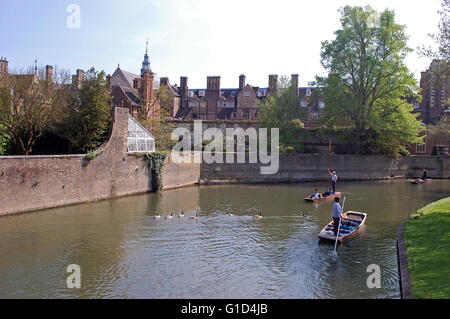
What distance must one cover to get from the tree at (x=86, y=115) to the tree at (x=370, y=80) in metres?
24.4

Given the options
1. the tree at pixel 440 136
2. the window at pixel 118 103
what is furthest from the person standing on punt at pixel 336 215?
the tree at pixel 440 136

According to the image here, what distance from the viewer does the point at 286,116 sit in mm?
45219

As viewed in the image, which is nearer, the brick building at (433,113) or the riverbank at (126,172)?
the riverbank at (126,172)

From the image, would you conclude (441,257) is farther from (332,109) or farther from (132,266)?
(332,109)

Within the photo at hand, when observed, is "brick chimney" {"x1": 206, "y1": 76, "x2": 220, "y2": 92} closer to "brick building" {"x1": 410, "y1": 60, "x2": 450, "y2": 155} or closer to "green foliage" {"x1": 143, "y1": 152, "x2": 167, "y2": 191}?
"brick building" {"x1": 410, "y1": 60, "x2": 450, "y2": 155}

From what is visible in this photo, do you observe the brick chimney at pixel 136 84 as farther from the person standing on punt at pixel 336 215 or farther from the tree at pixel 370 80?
the person standing on punt at pixel 336 215

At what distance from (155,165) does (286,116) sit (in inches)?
792

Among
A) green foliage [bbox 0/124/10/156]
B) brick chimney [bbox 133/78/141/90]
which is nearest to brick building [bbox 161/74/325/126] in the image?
brick chimney [bbox 133/78/141/90]

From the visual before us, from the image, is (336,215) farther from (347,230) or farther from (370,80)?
(370,80)

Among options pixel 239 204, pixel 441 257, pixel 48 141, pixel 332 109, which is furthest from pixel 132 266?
pixel 332 109

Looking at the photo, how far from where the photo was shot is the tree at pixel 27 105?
A: 81.7ft

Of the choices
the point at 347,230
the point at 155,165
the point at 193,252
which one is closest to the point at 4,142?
the point at 155,165

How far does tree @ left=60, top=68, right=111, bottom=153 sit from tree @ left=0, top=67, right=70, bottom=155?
845 millimetres

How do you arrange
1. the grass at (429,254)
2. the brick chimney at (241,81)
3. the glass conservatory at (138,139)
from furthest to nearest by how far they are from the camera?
the brick chimney at (241,81)
the glass conservatory at (138,139)
the grass at (429,254)
